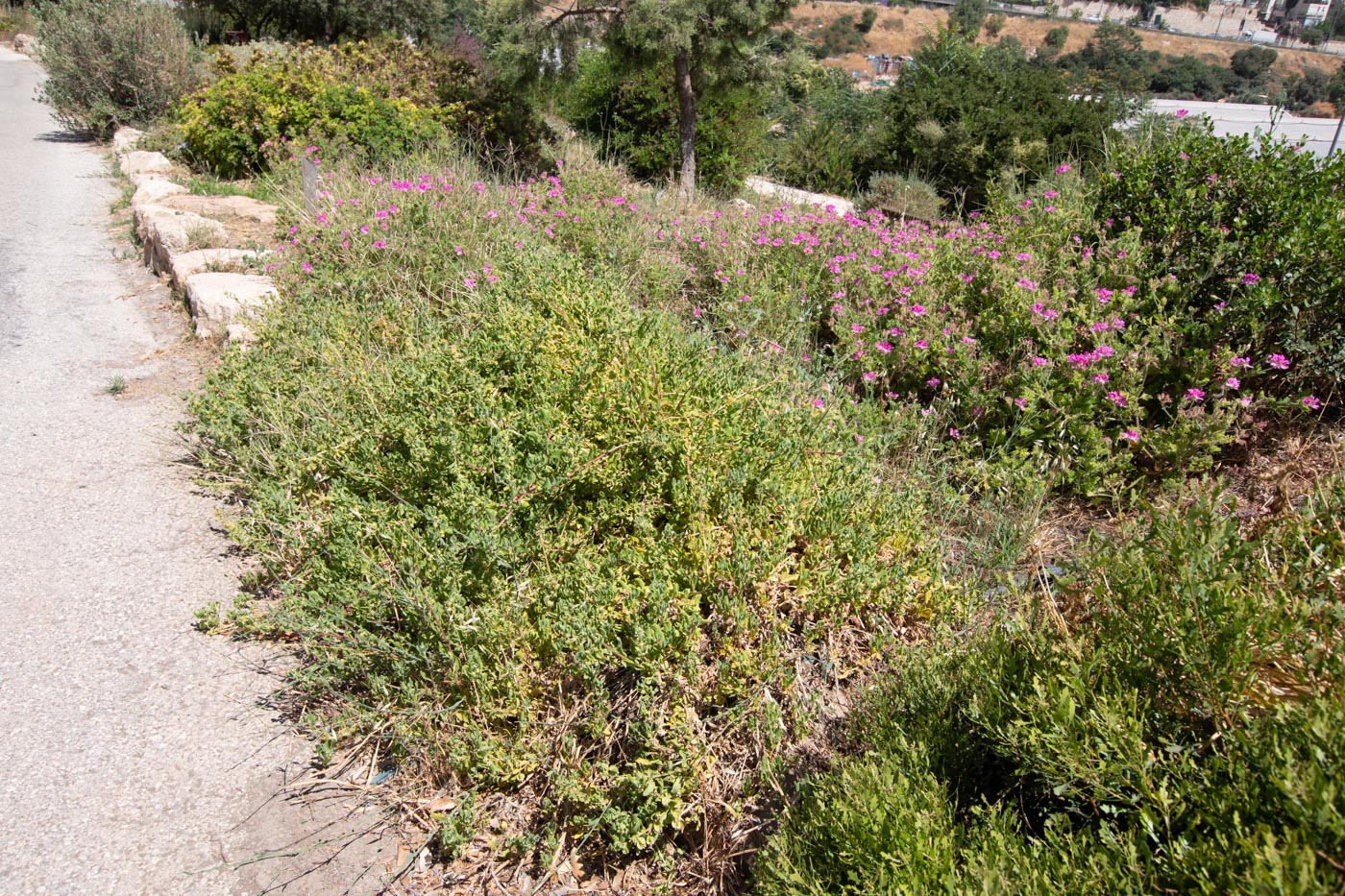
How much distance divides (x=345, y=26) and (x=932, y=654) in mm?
26734

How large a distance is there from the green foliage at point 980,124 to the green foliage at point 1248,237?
6.27 metres

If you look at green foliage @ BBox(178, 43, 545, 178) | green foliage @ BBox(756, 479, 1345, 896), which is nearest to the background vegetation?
green foliage @ BBox(756, 479, 1345, 896)

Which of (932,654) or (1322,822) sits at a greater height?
(1322,822)

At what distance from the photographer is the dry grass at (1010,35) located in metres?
62.1

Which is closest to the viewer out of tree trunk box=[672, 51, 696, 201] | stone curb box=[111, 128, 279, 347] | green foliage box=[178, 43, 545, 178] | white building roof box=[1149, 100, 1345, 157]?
stone curb box=[111, 128, 279, 347]

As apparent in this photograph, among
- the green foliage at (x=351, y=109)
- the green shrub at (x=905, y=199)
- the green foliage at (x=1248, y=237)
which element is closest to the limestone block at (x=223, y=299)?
the green foliage at (x=351, y=109)

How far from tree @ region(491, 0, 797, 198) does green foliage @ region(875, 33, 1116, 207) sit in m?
3.27

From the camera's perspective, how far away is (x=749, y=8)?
9445 mm

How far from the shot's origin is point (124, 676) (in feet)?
9.62

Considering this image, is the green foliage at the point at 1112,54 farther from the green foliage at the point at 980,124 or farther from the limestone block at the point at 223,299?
the limestone block at the point at 223,299

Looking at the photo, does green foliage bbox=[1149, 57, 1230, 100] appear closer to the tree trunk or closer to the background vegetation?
the tree trunk

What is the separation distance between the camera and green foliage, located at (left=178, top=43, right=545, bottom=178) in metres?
9.16

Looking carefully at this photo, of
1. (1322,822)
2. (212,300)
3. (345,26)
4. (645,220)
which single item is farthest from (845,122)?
(1322,822)

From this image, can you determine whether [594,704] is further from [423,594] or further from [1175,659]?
[1175,659]
